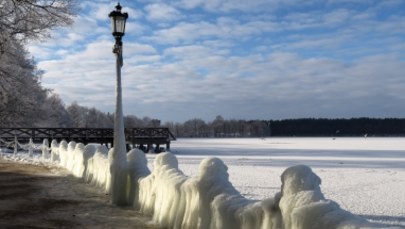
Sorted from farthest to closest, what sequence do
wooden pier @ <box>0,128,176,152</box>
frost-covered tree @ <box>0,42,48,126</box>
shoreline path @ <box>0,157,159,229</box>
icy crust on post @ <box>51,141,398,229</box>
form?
wooden pier @ <box>0,128,176,152</box>, frost-covered tree @ <box>0,42,48,126</box>, shoreline path @ <box>0,157,159,229</box>, icy crust on post @ <box>51,141,398,229</box>

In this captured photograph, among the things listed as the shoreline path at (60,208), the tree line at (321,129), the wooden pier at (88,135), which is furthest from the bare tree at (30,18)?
the tree line at (321,129)

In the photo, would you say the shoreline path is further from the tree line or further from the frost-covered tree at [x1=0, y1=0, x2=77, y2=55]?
the tree line

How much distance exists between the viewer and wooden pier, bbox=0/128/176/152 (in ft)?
125

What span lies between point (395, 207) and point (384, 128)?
7166 inches

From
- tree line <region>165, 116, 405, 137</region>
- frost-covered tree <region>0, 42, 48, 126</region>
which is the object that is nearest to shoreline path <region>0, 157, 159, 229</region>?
frost-covered tree <region>0, 42, 48, 126</region>

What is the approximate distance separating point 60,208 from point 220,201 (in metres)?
4.97

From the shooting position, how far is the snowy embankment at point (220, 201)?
13.4 ft

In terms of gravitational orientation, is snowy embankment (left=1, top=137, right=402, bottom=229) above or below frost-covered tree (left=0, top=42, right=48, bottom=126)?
below

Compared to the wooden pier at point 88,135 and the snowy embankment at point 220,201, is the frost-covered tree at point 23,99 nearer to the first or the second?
the wooden pier at point 88,135

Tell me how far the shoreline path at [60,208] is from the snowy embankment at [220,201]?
49 cm

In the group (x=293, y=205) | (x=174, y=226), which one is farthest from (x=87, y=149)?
(x=293, y=205)

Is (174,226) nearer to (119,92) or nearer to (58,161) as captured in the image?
(119,92)

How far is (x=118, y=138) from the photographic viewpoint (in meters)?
10.7

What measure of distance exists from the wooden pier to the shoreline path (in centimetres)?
2472
